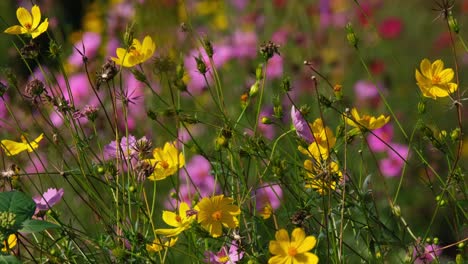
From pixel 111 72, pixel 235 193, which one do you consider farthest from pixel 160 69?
pixel 235 193

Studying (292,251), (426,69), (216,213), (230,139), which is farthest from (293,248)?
(426,69)

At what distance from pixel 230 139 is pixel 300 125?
104 mm

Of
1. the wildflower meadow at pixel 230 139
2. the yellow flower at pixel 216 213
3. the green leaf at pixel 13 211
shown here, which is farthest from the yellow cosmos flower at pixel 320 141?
the green leaf at pixel 13 211

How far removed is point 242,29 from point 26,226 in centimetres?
249

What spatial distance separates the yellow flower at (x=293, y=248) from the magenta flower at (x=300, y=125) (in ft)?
0.58

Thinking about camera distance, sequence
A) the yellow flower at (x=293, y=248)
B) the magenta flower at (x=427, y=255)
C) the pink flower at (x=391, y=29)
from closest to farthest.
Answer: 1. the yellow flower at (x=293, y=248)
2. the magenta flower at (x=427, y=255)
3. the pink flower at (x=391, y=29)

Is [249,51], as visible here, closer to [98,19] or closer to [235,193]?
[98,19]

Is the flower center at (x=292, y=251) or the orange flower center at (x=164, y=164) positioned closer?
the flower center at (x=292, y=251)

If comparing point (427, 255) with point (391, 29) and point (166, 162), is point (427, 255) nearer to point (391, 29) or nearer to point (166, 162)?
point (166, 162)

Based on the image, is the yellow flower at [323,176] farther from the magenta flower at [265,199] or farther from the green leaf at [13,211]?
the green leaf at [13,211]

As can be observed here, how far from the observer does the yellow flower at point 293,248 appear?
91cm

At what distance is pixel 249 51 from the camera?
2832 millimetres

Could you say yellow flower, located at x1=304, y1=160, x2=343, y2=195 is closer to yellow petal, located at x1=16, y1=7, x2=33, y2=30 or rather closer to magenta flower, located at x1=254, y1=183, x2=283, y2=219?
magenta flower, located at x1=254, y1=183, x2=283, y2=219

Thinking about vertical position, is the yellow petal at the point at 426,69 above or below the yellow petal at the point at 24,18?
below
